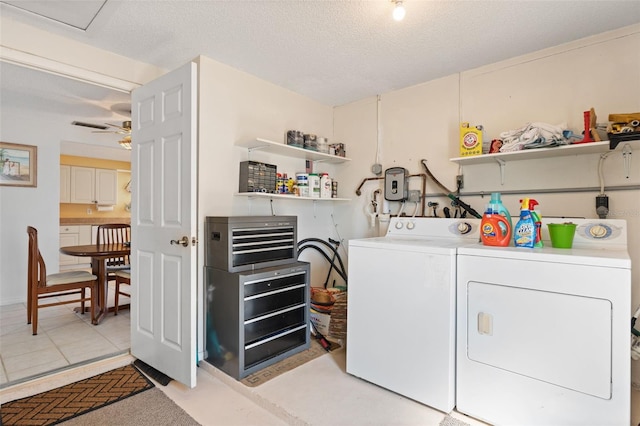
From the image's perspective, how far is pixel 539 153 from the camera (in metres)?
2.25

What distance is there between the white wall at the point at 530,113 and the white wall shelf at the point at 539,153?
3.1 inches

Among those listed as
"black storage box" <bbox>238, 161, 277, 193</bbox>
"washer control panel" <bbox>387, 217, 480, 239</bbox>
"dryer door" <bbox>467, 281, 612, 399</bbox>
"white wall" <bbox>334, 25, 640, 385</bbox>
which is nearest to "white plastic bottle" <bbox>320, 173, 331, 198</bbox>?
"white wall" <bbox>334, 25, 640, 385</bbox>

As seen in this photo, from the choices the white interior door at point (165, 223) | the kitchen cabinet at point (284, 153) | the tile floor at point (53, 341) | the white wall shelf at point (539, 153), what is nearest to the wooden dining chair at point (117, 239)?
the tile floor at point (53, 341)

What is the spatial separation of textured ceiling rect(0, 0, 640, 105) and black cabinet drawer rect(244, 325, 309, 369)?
6.83 ft

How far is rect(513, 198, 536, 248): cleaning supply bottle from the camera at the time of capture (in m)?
1.84

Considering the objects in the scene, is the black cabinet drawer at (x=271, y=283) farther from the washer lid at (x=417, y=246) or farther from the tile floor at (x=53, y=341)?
the tile floor at (x=53, y=341)

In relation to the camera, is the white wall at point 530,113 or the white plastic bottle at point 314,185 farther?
the white plastic bottle at point 314,185

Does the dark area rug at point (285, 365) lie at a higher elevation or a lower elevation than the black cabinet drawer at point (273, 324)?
lower

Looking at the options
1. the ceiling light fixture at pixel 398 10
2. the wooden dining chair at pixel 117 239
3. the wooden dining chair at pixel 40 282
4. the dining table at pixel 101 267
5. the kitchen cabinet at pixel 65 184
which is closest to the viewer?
the ceiling light fixture at pixel 398 10

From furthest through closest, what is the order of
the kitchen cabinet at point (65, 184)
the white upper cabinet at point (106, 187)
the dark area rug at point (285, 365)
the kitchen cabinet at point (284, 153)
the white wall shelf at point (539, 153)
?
the white upper cabinet at point (106, 187) < the kitchen cabinet at point (65, 184) < the kitchen cabinet at point (284, 153) < the dark area rug at point (285, 365) < the white wall shelf at point (539, 153)

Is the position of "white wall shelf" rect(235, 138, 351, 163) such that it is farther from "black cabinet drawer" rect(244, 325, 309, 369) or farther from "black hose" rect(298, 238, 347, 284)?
"black cabinet drawer" rect(244, 325, 309, 369)

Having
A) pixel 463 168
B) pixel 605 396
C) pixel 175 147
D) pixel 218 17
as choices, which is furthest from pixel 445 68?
pixel 605 396

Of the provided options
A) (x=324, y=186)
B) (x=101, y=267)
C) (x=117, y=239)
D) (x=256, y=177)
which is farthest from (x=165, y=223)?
(x=117, y=239)

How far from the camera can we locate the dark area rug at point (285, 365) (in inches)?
84.9
